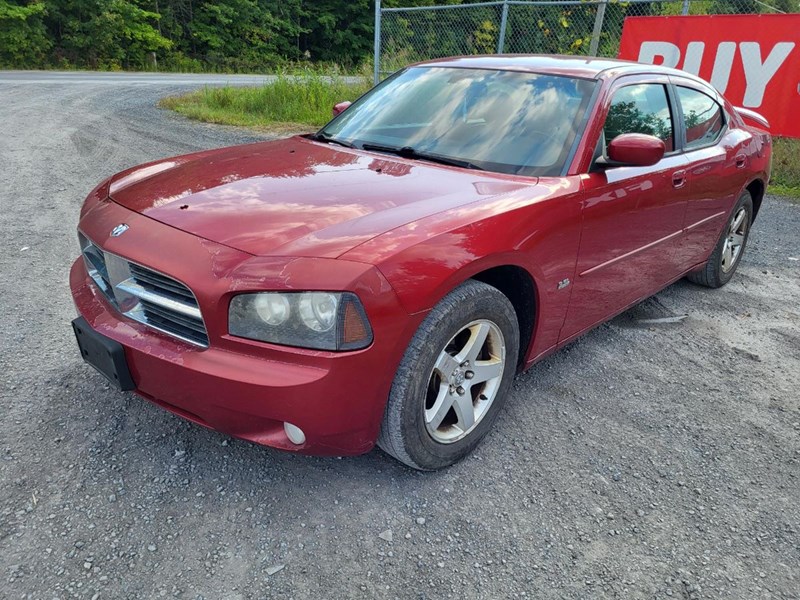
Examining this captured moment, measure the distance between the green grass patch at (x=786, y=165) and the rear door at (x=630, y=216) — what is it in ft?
17.7

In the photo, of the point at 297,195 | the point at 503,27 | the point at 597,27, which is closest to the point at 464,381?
the point at 297,195

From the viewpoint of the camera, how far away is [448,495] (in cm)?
242

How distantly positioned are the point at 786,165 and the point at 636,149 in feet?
22.7

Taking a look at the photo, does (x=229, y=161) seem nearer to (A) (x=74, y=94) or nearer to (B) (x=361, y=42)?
(A) (x=74, y=94)

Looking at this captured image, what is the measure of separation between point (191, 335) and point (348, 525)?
905 mm

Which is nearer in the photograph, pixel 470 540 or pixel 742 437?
pixel 470 540

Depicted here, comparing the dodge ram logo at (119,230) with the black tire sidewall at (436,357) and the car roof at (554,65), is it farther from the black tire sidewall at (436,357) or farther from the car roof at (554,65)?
the car roof at (554,65)

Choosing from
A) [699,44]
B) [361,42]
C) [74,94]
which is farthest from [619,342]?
[361,42]

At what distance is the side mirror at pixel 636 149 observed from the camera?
2830 millimetres

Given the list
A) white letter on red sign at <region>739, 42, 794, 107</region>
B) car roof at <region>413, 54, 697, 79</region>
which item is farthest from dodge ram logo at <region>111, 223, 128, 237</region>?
white letter on red sign at <region>739, 42, 794, 107</region>

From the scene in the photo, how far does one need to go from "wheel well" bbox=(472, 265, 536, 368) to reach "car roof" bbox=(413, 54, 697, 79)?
1.28 metres

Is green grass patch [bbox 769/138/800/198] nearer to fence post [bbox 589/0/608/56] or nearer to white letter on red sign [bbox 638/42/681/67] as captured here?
white letter on red sign [bbox 638/42/681/67]

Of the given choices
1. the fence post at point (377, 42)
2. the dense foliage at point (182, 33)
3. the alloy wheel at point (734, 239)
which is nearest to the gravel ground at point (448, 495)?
the alloy wheel at point (734, 239)

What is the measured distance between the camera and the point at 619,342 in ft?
12.4
